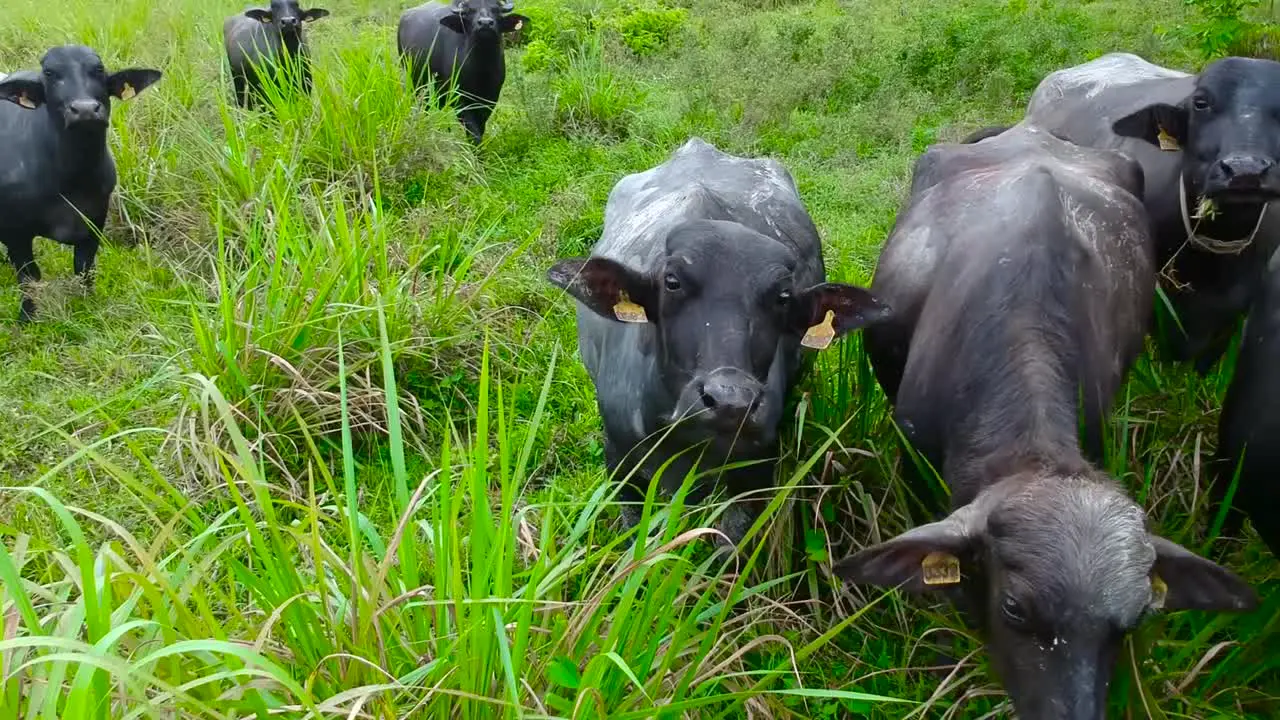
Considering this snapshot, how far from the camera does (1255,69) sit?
426cm

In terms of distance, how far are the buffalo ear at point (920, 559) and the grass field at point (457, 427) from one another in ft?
0.88

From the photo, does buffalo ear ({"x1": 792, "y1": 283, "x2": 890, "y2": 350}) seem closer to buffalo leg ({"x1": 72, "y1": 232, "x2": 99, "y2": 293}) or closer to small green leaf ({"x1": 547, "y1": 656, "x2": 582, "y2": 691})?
small green leaf ({"x1": 547, "y1": 656, "x2": 582, "y2": 691})

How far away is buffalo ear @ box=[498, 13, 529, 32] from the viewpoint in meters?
8.21

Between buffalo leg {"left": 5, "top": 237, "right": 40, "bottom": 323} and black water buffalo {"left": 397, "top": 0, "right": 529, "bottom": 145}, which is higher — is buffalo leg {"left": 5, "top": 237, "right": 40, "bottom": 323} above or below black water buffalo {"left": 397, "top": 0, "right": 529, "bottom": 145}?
below

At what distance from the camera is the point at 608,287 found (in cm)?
307

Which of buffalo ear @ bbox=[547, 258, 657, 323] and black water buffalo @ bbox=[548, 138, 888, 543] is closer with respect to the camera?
black water buffalo @ bbox=[548, 138, 888, 543]

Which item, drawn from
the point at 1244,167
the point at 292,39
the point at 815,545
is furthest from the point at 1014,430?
the point at 292,39

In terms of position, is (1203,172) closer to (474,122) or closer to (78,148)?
(474,122)

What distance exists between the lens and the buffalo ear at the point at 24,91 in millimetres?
5324

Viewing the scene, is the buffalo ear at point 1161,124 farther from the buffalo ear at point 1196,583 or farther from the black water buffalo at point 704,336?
the buffalo ear at point 1196,583

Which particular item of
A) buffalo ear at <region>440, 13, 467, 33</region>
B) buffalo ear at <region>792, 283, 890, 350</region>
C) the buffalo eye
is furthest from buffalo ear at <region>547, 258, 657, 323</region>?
buffalo ear at <region>440, 13, 467, 33</region>

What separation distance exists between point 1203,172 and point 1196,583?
7.98ft

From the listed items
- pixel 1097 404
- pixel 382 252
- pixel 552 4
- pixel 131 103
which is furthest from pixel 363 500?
pixel 552 4

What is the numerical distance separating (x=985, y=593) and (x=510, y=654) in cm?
111
